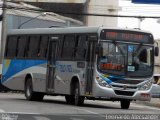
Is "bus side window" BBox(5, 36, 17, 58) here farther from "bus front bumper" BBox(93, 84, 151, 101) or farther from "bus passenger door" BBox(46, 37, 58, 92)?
"bus front bumper" BBox(93, 84, 151, 101)

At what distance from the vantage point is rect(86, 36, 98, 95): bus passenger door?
2445cm

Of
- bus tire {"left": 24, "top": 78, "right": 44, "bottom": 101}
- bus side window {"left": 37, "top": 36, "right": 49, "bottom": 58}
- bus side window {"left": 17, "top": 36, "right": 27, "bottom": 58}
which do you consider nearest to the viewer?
bus side window {"left": 37, "top": 36, "right": 49, "bottom": 58}

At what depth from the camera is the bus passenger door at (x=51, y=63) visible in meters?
27.2

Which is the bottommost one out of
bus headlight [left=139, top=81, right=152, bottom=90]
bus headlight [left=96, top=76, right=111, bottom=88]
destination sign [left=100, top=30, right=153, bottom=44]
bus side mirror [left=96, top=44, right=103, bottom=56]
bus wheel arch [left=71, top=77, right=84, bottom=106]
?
bus wheel arch [left=71, top=77, right=84, bottom=106]

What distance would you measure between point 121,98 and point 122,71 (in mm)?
1082

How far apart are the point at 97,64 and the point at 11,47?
7.88 m

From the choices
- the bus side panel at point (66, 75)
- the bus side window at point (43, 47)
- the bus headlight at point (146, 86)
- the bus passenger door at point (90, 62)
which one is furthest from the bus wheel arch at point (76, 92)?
the bus side window at point (43, 47)

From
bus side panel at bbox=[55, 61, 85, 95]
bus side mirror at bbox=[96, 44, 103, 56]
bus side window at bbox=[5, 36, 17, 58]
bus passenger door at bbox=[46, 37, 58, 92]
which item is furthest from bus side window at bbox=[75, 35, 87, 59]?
bus side window at bbox=[5, 36, 17, 58]

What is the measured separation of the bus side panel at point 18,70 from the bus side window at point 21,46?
0.34 metres

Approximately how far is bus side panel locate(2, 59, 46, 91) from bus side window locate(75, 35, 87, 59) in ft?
8.90

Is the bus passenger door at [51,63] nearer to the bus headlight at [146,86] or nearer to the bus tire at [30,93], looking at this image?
the bus tire at [30,93]

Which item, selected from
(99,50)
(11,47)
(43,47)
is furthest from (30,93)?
(99,50)

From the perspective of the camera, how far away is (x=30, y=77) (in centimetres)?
2936

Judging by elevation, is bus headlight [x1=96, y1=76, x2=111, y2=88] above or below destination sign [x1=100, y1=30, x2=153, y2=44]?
below
